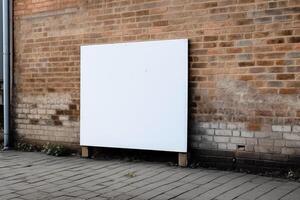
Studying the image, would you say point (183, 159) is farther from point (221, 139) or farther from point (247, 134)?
point (247, 134)

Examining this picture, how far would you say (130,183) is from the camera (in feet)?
17.8

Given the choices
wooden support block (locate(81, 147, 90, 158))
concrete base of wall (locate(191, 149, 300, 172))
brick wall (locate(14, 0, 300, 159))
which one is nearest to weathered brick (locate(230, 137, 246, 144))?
brick wall (locate(14, 0, 300, 159))

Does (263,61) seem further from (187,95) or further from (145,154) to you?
(145,154)

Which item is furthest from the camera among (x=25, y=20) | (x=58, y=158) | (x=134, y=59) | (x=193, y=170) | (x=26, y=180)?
(x=25, y=20)

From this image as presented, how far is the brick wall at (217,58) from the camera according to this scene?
565cm

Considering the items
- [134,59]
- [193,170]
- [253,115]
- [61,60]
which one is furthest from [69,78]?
[253,115]

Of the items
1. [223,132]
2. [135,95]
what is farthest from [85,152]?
[223,132]

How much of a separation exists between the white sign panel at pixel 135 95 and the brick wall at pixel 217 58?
22 centimetres

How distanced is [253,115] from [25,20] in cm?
484

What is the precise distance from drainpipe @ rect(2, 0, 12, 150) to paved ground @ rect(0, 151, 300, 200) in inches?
70.8

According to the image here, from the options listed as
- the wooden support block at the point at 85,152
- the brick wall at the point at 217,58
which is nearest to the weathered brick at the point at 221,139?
the brick wall at the point at 217,58

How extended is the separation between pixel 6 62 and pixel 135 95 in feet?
10.5

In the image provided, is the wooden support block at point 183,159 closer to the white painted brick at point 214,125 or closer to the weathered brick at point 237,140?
the white painted brick at point 214,125

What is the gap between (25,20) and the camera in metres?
8.31
